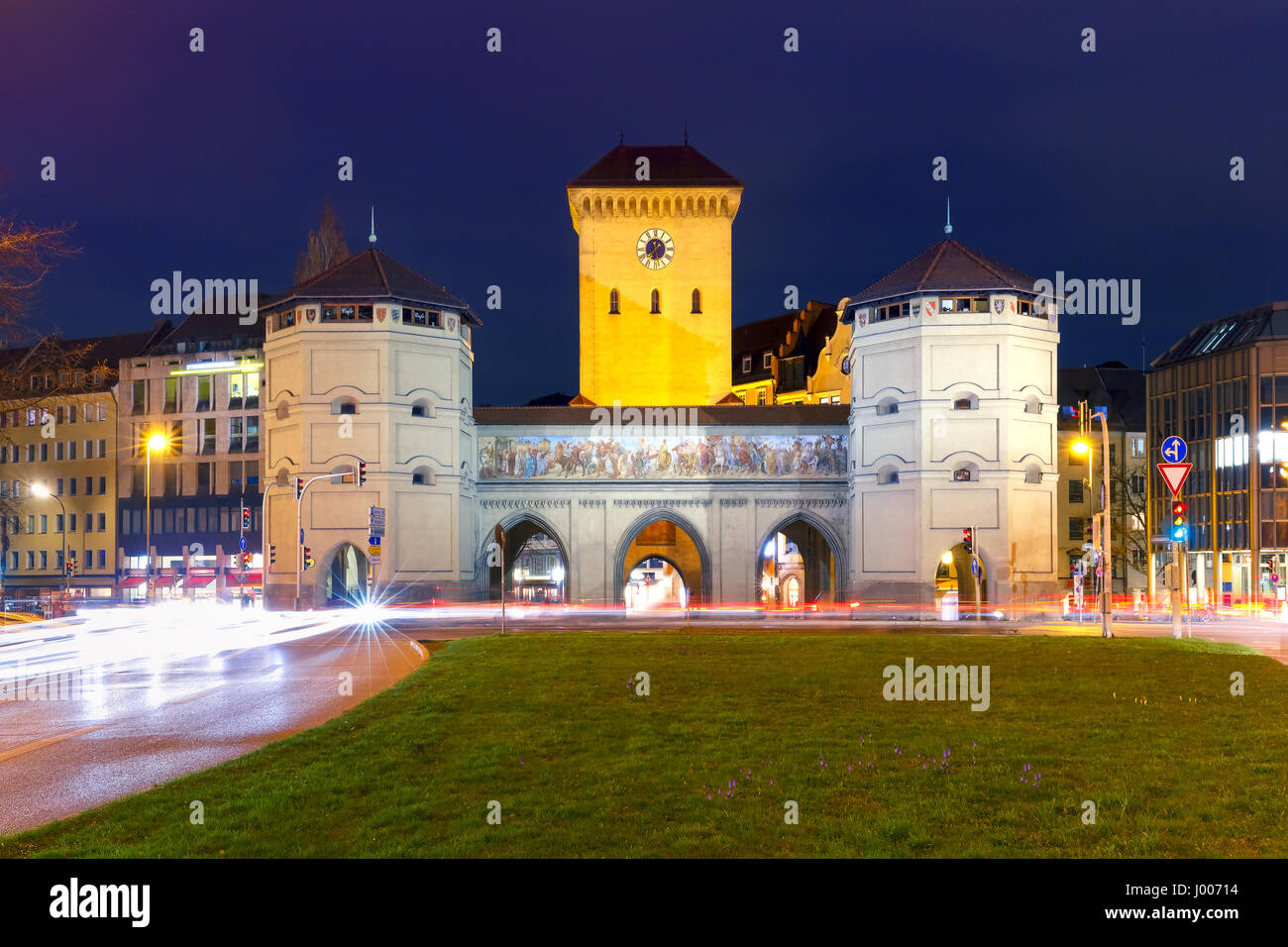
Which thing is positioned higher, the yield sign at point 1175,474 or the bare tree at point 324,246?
the bare tree at point 324,246

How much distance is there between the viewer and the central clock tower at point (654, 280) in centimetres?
8369

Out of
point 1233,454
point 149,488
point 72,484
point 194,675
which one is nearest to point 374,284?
point 149,488

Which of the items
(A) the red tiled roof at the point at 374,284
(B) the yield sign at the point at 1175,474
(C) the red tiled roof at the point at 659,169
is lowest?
(B) the yield sign at the point at 1175,474

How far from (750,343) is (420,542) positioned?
51.4 m

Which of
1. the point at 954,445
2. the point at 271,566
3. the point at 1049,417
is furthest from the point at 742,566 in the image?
the point at 271,566

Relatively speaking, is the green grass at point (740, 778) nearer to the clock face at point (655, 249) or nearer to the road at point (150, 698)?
the road at point (150, 698)

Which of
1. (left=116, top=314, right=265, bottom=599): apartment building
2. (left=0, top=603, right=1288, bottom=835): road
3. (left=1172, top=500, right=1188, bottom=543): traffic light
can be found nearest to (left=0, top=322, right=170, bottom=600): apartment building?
(left=116, top=314, right=265, bottom=599): apartment building

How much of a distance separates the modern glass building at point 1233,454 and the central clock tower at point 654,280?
2971 cm

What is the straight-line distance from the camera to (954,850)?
921 centimetres

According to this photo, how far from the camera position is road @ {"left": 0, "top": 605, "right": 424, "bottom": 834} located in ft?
44.1

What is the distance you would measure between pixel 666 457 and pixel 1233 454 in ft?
118

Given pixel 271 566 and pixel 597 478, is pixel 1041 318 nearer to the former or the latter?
pixel 597 478

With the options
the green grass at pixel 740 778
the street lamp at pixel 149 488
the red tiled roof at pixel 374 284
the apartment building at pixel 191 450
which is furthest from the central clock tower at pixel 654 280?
the green grass at pixel 740 778
